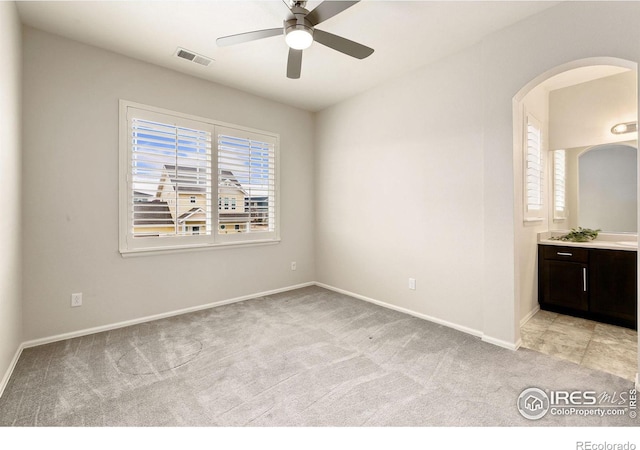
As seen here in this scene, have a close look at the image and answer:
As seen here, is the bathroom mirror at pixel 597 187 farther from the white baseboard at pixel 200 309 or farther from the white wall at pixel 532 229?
the white baseboard at pixel 200 309

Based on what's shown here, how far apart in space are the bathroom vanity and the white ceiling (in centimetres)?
244

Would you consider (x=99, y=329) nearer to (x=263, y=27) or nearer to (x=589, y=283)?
(x=263, y=27)

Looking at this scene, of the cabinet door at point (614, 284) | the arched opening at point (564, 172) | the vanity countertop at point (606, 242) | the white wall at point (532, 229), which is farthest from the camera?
the white wall at point (532, 229)

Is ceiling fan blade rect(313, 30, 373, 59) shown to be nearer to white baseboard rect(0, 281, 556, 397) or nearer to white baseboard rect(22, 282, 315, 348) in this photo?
A: white baseboard rect(0, 281, 556, 397)

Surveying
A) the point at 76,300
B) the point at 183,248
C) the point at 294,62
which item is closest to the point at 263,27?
the point at 294,62

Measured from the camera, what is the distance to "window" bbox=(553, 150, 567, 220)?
3738mm

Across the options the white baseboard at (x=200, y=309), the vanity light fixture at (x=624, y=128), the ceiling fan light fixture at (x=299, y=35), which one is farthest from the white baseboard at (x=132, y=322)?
the vanity light fixture at (x=624, y=128)

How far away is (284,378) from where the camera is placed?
2115 millimetres

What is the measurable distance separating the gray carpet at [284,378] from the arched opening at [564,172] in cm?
66

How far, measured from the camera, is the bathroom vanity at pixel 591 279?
115 inches

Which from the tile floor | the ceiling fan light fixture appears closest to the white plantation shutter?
the ceiling fan light fixture

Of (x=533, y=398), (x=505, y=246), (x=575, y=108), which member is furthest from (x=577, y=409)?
(x=575, y=108)

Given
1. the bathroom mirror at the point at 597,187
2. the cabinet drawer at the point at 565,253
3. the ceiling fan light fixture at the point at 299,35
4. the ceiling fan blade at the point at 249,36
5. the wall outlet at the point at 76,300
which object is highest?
the ceiling fan blade at the point at 249,36
